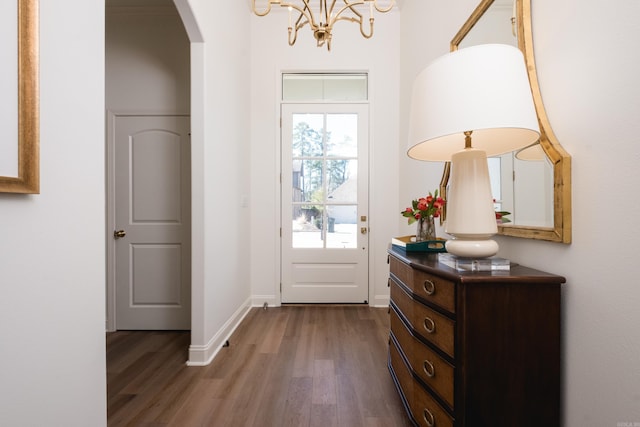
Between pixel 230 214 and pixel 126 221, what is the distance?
968 mm

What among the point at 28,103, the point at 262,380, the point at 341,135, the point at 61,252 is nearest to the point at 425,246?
the point at 262,380

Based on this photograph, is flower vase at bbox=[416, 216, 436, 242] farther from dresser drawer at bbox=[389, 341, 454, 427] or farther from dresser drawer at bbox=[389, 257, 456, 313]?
dresser drawer at bbox=[389, 341, 454, 427]

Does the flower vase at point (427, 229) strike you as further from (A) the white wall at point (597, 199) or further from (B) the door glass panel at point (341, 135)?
(B) the door glass panel at point (341, 135)

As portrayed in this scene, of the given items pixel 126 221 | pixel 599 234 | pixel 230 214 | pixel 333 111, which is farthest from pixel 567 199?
pixel 126 221

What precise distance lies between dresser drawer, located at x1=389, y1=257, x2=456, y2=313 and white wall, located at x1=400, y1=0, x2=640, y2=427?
44cm

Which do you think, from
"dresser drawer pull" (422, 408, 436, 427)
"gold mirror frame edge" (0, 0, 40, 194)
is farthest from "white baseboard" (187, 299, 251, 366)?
"gold mirror frame edge" (0, 0, 40, 194)

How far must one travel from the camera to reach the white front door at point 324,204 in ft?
10.7

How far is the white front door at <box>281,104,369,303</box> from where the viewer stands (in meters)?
3.26

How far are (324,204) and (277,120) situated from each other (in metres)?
1.11

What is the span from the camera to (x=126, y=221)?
102 inches

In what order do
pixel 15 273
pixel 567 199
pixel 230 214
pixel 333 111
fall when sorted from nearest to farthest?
pixel 15 273, pixel 567 199, pixel 230 214, pixel 333 111

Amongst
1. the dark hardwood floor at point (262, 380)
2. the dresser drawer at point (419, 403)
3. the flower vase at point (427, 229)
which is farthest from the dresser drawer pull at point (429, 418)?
the flower vase at point (427, 229)

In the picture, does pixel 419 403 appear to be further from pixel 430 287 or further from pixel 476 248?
pixel 476 248

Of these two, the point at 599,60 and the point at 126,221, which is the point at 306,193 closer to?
the point at 126,221
